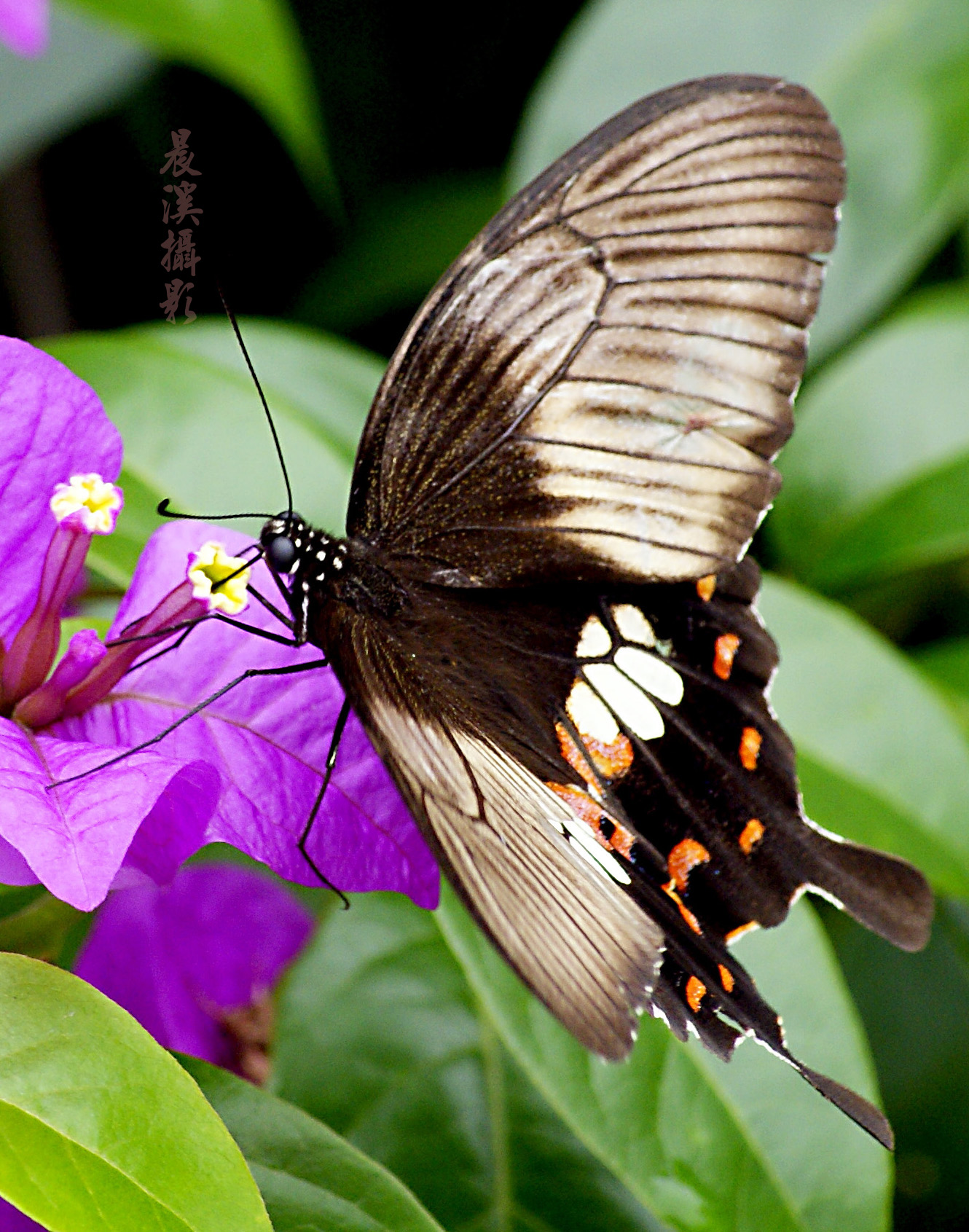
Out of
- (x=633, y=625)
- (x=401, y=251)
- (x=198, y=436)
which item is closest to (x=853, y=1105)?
(x=633, y=625)

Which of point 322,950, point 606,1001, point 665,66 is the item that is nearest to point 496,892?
point 606,1001

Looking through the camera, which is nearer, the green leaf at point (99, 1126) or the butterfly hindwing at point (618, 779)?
the green leaf at point (99, 1126)

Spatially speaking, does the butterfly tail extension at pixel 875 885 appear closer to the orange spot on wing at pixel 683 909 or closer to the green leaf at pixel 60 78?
the orange spot on wing at pixel 683 909

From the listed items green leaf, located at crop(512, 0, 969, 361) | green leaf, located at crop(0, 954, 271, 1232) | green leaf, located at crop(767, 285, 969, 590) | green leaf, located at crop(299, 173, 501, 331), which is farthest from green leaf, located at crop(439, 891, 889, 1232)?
green leaf, located at crop(299, 173, 501, 331)

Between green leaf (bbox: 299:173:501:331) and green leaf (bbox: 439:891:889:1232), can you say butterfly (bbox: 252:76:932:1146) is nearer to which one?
green leaf (bbox: 439:891:889:1232)

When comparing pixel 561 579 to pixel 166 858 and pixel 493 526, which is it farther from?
pixel 166 858

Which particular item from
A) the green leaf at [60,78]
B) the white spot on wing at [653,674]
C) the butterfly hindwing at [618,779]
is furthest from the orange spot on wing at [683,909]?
the green leaf at [60,78]

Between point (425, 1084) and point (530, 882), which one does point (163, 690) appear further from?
point (425, 1084)
